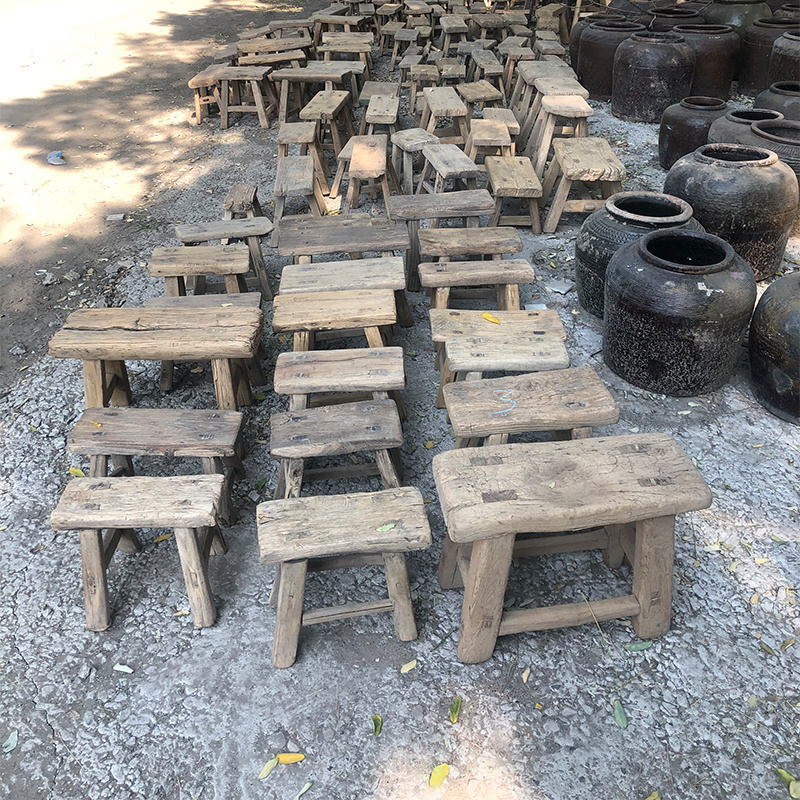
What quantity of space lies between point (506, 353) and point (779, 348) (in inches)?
53.8

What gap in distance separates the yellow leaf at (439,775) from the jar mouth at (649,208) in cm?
291

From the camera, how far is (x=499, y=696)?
2.09 meters

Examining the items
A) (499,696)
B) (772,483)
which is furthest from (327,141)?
(499,696)

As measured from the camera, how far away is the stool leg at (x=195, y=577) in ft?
7.23

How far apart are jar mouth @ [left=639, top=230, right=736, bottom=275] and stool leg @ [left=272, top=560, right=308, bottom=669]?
224 cm

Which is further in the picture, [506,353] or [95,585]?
[506,353]

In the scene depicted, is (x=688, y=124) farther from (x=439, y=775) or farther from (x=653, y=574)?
(x=439, y=775)

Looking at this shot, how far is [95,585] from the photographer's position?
231cm

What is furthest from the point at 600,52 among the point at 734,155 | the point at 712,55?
the point at 734,155

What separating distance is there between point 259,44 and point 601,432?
7398mm

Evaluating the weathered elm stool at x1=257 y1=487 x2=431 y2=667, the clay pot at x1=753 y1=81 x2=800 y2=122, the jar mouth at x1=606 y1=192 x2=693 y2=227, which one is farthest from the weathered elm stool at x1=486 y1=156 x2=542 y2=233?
the weathered elm stool at x1=257 y1=487 x2=431 y2=667

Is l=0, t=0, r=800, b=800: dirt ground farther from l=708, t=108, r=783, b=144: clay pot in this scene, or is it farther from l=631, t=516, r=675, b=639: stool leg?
l=708, t=108, r=783, b=144: clay pot

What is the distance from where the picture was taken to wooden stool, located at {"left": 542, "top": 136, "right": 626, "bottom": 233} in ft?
14.9

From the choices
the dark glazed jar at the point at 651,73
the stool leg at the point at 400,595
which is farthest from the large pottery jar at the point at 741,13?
the stool leg at the point at 400,595
